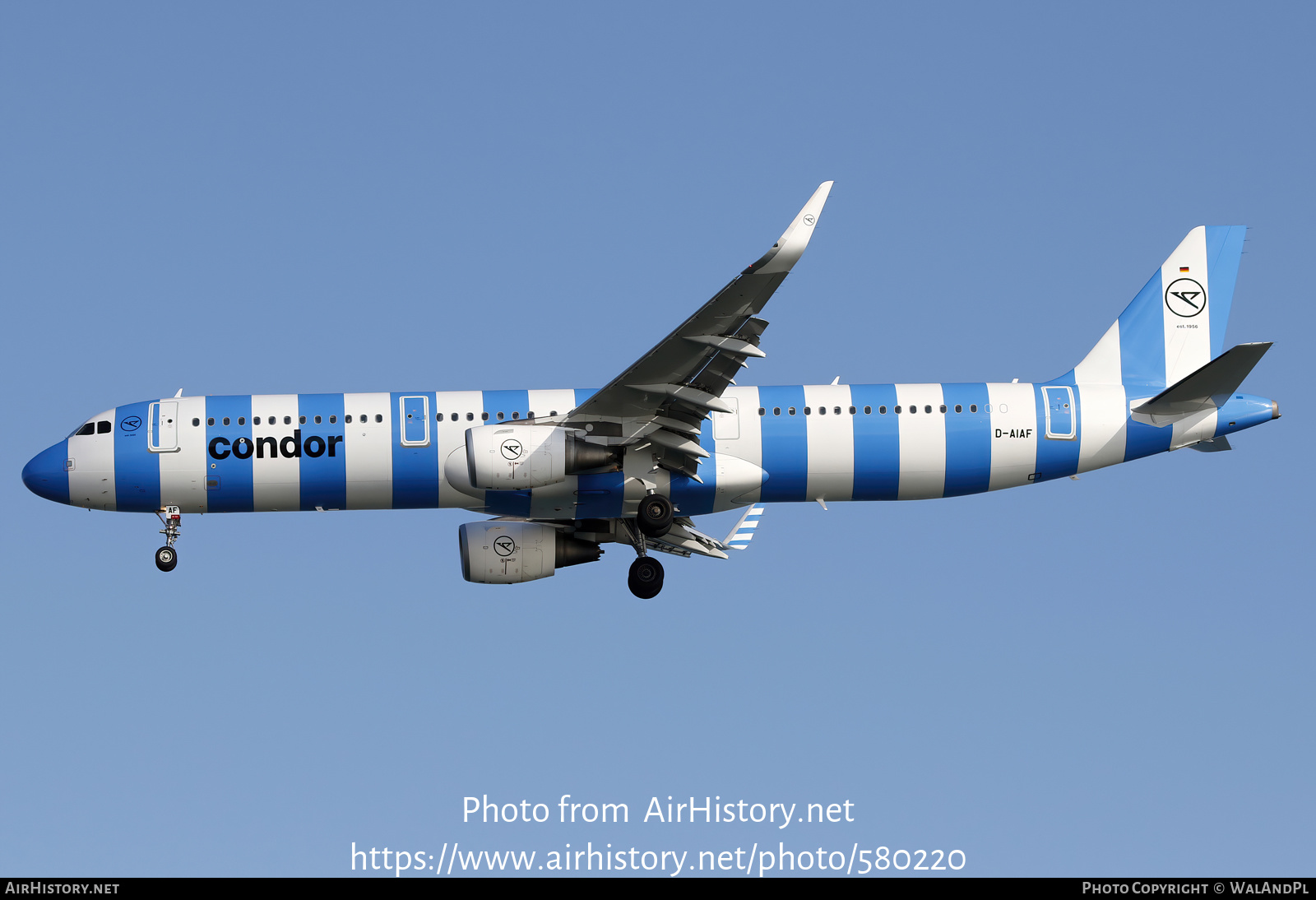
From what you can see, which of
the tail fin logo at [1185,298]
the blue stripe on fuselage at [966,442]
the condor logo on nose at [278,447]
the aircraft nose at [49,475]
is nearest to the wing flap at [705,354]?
the blue stripe on fuselage at [966,442]

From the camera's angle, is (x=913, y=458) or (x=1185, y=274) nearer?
(x=913, y=458)

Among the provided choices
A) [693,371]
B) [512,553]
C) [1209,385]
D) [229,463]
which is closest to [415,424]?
[512,553]

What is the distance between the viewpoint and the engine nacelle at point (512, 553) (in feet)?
125

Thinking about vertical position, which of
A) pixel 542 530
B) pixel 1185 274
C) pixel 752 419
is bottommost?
pixel 542 530

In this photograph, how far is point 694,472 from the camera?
35.6m

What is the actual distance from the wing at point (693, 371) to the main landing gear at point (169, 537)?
972 centimetres

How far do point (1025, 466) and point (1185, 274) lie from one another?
7.61 metres

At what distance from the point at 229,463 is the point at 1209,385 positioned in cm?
2259

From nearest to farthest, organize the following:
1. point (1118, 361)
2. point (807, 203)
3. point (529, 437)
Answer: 1. point (807, 203)
2. point (529, 437)
3. point (1118, 361)

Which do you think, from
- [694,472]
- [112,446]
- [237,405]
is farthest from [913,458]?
[112,446]

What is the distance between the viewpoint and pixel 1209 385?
120 ft

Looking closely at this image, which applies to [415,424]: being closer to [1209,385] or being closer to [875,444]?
[875,444]

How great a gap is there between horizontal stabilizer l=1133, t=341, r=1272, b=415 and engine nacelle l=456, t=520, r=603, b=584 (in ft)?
46.4

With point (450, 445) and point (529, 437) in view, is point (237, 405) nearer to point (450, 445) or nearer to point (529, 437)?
point (450, 445)
